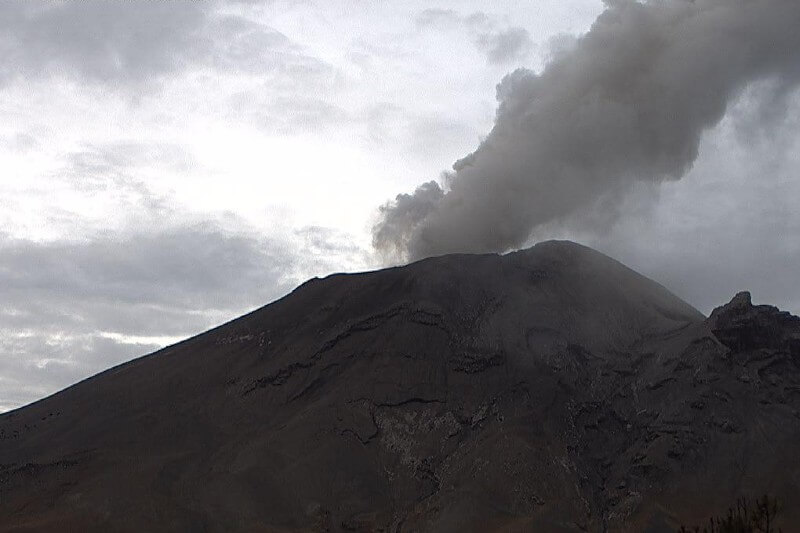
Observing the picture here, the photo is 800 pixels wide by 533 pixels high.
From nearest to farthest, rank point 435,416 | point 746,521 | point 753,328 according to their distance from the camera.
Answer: point 746,521, point 435,416, point 753,328

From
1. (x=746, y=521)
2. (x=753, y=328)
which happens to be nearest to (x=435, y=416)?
(x=753, y=328)

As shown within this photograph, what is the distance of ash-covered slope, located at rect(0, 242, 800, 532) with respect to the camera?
98125mm

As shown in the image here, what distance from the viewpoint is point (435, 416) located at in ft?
361

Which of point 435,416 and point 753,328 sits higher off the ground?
point 753,328

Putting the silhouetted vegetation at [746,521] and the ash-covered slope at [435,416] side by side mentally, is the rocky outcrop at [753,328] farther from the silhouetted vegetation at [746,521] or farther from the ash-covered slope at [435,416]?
the silhouetted vegetation at [746,521]

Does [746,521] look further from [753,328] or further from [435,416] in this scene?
[753,328]

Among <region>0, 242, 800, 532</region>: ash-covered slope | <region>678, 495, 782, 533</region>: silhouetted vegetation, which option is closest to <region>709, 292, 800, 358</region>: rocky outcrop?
<region>0, 242, 800, 532</region>: ash-covered slope

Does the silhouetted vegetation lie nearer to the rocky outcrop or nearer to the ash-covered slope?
the ash-covered slope

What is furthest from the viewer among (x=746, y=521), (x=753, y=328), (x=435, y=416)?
(x=753, y=328)

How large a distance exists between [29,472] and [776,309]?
81.4 metres

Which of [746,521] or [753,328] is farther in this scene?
[753,328]

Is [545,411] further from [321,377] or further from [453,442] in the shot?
[321,377]

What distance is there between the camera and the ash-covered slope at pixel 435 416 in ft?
322

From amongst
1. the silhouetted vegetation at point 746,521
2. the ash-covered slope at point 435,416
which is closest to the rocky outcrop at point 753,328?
the ash-covered slope at point 435,416
